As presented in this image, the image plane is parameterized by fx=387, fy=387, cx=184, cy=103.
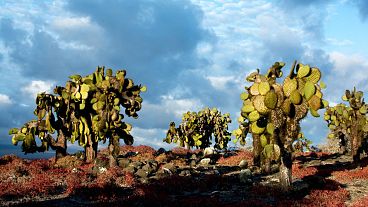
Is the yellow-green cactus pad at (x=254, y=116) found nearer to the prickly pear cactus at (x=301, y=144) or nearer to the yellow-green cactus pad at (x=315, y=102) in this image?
the yellow-green cactus pad at (x=315, y=102)

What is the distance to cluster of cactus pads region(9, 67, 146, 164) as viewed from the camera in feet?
74.6

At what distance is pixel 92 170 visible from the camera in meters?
21.2

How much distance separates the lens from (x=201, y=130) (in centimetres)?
3938

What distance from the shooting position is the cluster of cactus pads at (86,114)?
22734 millimetres

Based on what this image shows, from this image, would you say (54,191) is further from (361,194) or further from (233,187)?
(361,194)

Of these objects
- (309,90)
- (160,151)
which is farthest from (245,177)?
(160,151)

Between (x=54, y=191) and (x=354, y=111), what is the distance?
19.1m

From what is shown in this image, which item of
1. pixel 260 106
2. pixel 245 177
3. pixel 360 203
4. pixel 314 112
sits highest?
pixel 260 106

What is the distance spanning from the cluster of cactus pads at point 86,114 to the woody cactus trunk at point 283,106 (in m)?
10.2

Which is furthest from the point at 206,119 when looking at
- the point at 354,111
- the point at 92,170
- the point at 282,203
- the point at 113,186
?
the point at 282,203

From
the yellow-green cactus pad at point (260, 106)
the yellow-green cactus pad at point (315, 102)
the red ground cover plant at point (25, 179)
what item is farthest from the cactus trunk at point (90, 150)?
the yellow-green cactus pad at point (315, 102)

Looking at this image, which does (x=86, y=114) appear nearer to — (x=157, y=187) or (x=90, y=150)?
(x=90, y=150)

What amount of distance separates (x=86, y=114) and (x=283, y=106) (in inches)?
569

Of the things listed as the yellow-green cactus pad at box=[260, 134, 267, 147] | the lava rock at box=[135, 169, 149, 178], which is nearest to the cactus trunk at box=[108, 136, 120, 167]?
the lava rock at box=[135, 169, 149, 178]
